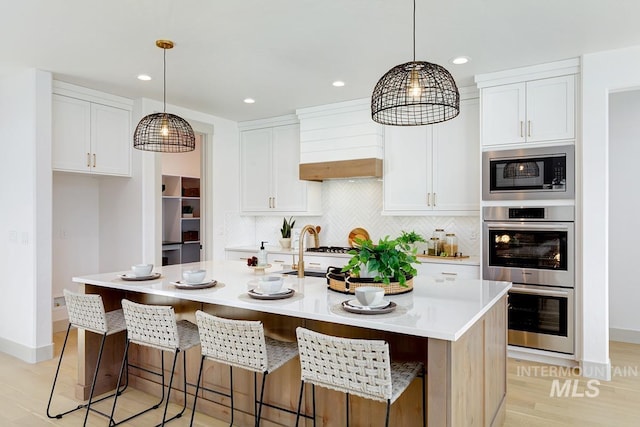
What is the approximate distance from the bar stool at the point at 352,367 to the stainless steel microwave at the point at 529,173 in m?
2.42

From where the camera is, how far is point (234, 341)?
210cm

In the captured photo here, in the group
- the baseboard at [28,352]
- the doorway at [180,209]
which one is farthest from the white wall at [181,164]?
the baseboard at [28,352]

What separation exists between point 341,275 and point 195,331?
3.21ft

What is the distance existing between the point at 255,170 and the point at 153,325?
3633mm

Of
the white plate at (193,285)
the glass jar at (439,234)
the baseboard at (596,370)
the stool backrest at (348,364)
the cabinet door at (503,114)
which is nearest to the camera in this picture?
the stool backrest at (348,364)

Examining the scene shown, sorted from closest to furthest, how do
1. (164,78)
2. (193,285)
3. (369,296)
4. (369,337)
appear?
(369,296) → (369,337) → (193,285) → (164,78)

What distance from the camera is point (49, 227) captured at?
12.8 feet

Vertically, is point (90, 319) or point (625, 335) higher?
point (90, 319)

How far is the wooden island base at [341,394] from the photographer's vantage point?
5.68ft

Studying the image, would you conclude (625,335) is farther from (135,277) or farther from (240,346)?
(135,277)

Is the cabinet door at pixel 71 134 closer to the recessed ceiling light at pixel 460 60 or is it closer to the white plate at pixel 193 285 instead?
the white plate at pixel 193 285

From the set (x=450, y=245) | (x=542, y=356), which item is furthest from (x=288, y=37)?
(x=542, y=356)

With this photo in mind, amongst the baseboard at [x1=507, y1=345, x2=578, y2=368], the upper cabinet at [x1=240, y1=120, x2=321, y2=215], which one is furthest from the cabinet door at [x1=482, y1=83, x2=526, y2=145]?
the upper cabinet at [x1=240, y1=120, x2=321, y2=215]

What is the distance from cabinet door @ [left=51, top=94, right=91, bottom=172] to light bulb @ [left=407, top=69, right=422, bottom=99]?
351 centimetres
